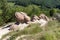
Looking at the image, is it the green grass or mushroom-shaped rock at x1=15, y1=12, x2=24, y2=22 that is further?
mushroom-shaped rock at x1=15, y1=12, x2=24, y2=22

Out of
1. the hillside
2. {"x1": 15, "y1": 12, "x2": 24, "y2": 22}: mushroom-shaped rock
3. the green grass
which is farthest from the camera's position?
{"x1": 15, "y1": 12, "x2": 24, "y2": 22}: mushroom-shaped rock

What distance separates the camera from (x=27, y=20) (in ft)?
85.8

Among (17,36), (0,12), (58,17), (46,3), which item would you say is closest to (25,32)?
(17,36)

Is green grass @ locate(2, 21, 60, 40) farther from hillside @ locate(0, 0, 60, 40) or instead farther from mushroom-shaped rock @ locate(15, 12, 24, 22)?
mushroom-shaped rock @ locate(15, 12, 24, 22)

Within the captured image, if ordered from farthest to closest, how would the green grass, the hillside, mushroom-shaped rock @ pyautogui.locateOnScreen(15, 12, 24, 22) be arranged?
mushroom-shaped rock @ pyautogui.locateOnScreen(15, 12, 24, 22), the hillside, the green grass

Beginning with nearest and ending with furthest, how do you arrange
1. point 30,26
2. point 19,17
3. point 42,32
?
point 42,32
point 30,26
point 19,17

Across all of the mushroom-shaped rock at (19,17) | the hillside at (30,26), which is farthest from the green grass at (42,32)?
the mushroom-shaped rock at (19,17)

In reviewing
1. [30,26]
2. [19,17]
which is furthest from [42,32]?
[19,17]

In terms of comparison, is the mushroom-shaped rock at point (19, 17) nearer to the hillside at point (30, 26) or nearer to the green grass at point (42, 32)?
the hillside at point (30, 26)

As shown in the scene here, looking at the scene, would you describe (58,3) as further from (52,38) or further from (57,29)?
(52,38)

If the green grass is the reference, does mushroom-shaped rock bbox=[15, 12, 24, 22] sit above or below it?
below

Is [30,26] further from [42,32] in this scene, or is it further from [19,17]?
[19,17]

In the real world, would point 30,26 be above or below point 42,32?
below

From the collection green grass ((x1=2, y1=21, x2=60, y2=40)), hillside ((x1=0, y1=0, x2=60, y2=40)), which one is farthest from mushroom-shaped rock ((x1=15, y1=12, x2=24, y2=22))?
green grass ((x1=2, y1=21, x2=60, y2=40))
